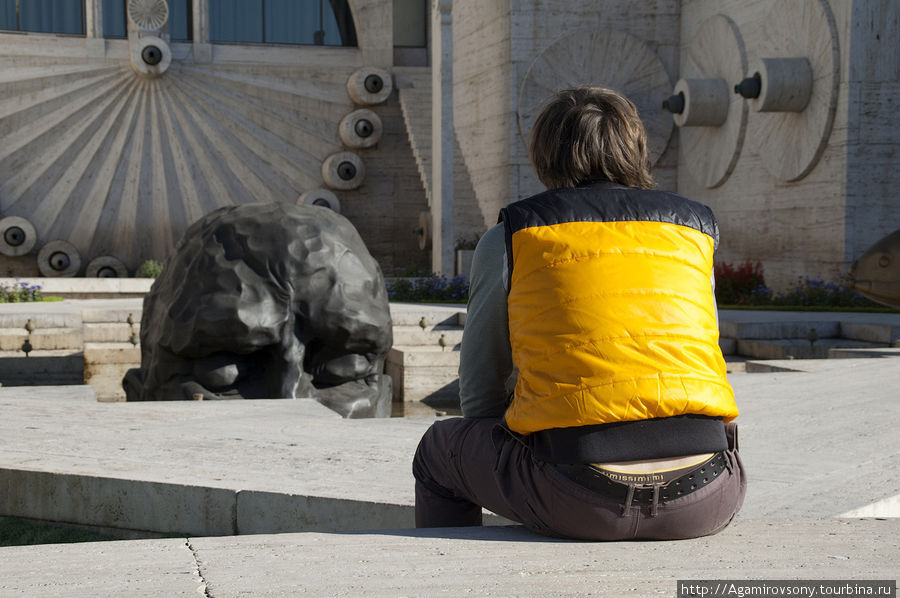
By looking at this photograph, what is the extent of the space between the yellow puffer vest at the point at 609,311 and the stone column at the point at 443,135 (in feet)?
35.3

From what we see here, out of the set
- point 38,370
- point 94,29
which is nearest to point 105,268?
point 94,29

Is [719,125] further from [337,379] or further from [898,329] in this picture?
[337,379]

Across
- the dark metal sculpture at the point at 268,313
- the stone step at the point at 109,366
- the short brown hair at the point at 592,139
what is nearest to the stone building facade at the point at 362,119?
the stone step at the point at 109,366

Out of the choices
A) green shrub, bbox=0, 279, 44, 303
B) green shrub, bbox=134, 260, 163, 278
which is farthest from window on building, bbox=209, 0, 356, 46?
green shrub, bbox=0, 279, 44, 303

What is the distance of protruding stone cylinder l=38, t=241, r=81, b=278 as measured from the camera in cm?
1814

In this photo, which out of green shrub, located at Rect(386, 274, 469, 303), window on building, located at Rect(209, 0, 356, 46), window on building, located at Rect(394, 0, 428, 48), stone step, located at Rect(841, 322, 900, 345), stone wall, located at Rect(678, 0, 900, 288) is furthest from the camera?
window on building, located at Rect(394, 0, 428, 48)

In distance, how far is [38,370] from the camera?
262 inches

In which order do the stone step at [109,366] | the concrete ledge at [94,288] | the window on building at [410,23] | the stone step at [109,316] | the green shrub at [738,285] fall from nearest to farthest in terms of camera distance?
the stone step at [109,366], the stone step at [109,316], the green shrub at [738,285], the concrete ledge at [94,288], the window on building at [410,23]

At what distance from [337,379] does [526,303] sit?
3030 mm

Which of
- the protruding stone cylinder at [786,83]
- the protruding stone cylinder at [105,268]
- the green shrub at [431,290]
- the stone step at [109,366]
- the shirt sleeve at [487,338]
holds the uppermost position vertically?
the protruding stone cylinder at [786,83]

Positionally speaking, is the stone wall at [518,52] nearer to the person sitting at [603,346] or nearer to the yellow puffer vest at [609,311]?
the person sitting at [603,346]

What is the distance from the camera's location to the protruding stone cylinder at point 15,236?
58.3ft

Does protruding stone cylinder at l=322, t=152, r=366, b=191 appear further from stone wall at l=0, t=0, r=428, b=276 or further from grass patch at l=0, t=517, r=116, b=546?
grass patch at l=0, t=517, r=116, b=546

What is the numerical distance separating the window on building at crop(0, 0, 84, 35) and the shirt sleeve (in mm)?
19107
